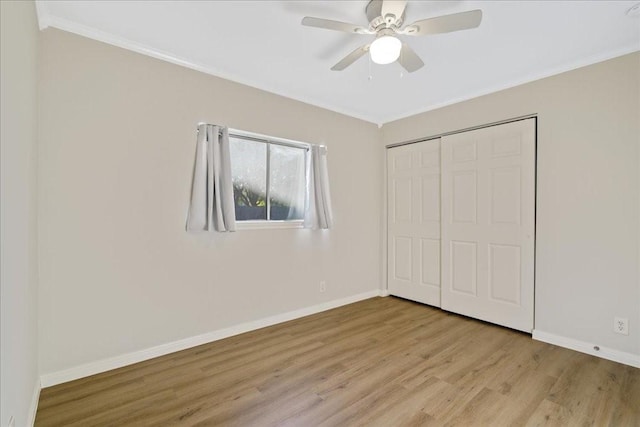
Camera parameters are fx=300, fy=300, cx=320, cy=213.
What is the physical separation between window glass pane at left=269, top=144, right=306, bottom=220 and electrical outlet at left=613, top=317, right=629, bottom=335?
2.96 metres

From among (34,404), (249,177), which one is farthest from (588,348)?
(34,404)

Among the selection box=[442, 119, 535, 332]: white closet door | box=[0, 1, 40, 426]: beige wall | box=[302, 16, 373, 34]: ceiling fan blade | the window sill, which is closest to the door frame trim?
box=[442, 119, 535, 332]: white closet door

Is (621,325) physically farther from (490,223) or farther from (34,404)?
(34,404)

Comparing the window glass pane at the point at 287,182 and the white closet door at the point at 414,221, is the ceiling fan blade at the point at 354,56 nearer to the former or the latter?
the window glass pane at the point at 287,182

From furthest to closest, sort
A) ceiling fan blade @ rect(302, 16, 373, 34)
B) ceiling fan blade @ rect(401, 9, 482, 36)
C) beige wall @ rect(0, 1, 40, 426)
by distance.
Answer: ceiling fan blade @ rect(302, 16, 373, 34)
ceiling fan blade @ rect(401, 9, 482, 36)
beige wall @ rect(0, 1, 40, 426)

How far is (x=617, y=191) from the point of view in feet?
7.98

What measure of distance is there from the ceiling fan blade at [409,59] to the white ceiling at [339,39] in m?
0.24

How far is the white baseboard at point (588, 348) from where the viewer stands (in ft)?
7.75

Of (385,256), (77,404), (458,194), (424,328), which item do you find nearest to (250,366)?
(77,404)

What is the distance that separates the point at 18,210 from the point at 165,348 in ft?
5.37

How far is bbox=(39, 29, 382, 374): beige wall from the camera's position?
2070 millimetres

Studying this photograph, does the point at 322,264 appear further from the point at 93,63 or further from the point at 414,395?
the point at 93,63

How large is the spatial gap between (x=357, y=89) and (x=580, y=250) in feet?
8.44

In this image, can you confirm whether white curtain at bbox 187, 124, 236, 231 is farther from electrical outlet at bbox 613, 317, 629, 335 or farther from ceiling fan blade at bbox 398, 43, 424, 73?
electrical outlet at bbox 613, 317, 629, 335
